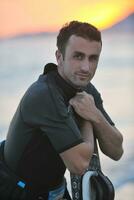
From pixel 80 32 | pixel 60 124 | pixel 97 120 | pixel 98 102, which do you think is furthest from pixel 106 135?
pixel 80 32

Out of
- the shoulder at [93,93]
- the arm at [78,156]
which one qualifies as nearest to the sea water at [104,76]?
the shoulder at [93,93]

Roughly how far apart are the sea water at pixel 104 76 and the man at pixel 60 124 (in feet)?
1.28

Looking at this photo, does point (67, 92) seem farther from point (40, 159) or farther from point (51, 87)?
point (40, 159)

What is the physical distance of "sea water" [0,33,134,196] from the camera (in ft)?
6.66

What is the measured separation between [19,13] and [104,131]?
79 cm

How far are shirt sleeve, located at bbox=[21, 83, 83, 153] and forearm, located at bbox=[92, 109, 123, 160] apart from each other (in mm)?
196

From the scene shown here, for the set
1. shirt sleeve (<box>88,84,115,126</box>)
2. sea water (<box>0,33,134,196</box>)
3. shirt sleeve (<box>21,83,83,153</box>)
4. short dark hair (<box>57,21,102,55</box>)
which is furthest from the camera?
sea water (<box>0,33,134,196</box>)

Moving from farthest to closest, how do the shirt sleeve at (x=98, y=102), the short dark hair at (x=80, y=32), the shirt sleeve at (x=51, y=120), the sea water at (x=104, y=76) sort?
1. the sea water at (x=104, y=76)
2. the shirt sleeve at (x=98, y=102)
3. the short dark hair at (x=80, y=32)
4. the shirt sleeve at (x=51, y=120)

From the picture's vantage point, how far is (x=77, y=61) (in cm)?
156

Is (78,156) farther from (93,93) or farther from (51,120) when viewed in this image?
(93,93)

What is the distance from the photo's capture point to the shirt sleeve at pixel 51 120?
54.8 inches

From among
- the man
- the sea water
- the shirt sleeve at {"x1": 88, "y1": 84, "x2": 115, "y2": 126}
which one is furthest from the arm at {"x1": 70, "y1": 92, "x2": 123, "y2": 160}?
the sea water

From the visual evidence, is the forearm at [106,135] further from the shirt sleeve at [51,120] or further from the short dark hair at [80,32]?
the short dark hair at [80,32]

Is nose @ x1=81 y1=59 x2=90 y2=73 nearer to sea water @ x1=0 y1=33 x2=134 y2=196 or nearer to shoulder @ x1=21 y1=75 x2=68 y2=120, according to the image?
shoulder @ x1=21 y1=75 x2=68 y2=120
